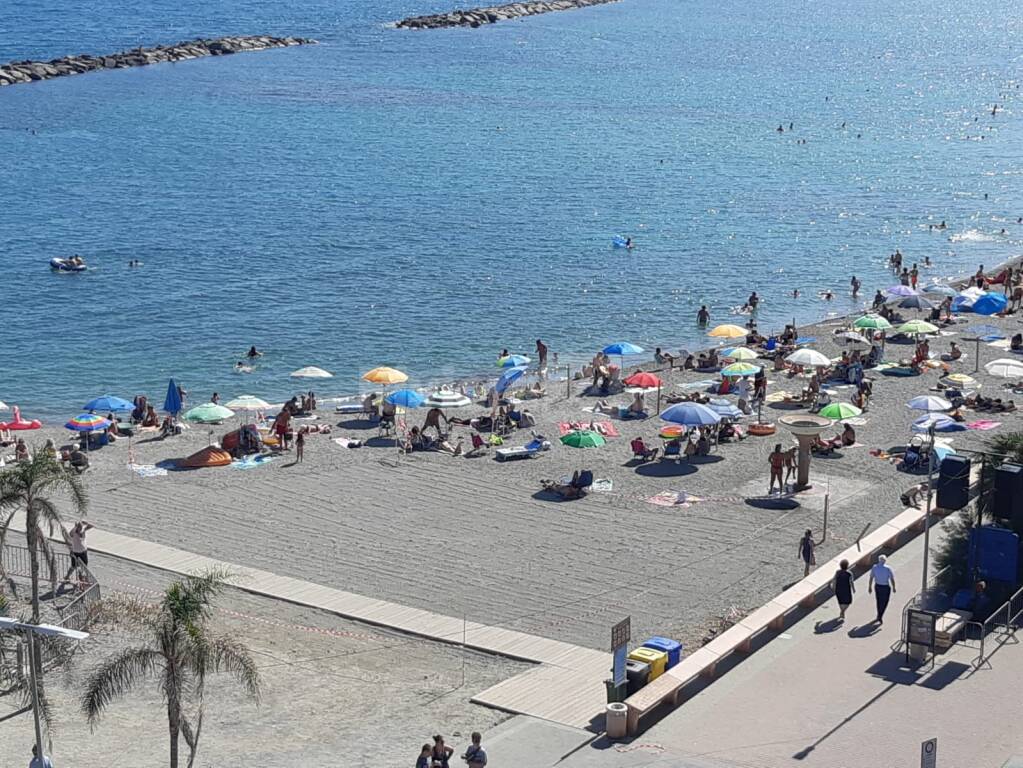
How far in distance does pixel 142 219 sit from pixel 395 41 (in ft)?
272

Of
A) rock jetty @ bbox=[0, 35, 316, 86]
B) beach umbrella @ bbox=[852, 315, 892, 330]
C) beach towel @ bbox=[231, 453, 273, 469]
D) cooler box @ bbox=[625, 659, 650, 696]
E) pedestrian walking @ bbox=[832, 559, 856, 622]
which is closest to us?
cooler box @ bbox=[625, 659, 650, 696]

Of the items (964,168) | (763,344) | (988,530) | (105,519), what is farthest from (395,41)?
(988,530)

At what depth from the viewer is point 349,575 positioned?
27.4m

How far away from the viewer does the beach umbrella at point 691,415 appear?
34156 millimetres

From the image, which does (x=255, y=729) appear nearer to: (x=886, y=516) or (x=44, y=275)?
(x=886, y=516)

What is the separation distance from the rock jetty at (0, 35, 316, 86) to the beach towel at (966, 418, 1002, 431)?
3936 inches

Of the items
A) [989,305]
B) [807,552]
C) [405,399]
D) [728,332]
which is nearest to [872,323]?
[728,332]

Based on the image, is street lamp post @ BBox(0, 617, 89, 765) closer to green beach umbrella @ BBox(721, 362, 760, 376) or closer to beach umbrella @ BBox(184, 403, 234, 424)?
beach umbrella @ BBox(184, 403, 234, 424)

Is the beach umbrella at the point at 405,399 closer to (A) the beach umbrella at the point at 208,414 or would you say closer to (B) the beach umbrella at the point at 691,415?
(A) the beach umbrella at the point at 208,414

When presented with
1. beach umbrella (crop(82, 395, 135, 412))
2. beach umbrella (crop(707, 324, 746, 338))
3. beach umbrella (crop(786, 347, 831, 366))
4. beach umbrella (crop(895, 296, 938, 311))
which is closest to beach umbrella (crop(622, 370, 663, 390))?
beach umbrella (crop(786, 347, 831, 366))

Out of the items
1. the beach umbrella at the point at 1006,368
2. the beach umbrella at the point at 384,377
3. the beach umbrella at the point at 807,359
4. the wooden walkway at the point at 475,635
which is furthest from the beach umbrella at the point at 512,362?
the wooden walkway at the point at 475,635

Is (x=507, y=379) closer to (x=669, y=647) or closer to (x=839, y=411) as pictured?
(x=839, y=411)

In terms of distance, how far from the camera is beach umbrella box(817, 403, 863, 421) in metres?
34.8

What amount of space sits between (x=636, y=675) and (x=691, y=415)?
14.4 meters
